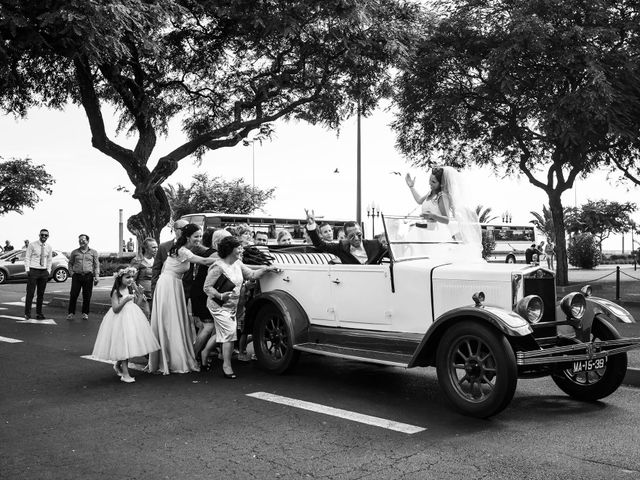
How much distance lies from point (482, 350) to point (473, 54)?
49.0 feet

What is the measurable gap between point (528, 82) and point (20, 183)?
33306mm

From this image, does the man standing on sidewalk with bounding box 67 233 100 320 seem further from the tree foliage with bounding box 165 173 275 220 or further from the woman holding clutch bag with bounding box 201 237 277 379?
the tree foliage with bounding box 165 173 275 220

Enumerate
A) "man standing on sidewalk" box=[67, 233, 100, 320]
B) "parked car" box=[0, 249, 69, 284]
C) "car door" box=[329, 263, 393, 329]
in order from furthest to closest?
"parked car" box=[0, 249, 69, 284] → "man standing on sidewalk" box=[67, 233, 100, 320] → "car door" box=[329, 263, 393, 329]

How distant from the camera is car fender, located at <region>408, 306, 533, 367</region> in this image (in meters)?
5.25

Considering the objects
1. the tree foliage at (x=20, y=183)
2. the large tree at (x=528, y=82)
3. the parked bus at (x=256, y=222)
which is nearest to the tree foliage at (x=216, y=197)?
the tree foliage at (x=20, y=183)

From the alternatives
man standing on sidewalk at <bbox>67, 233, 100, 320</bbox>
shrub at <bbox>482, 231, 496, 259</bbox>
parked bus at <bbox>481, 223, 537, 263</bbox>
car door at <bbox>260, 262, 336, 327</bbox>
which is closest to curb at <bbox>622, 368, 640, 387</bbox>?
car door at <bbox>260, 262, 336, 327</bbox>

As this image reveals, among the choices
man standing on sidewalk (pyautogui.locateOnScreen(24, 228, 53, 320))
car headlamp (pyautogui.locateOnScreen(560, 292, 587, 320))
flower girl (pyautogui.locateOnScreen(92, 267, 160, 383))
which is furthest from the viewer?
man standing on sidewalk (pyautogui.locateOnScreen(24, 228, 53, 320))

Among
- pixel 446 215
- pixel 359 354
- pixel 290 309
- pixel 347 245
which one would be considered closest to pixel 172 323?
pixel 290 309

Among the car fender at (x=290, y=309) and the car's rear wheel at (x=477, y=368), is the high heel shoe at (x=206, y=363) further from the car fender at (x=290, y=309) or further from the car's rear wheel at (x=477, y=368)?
the car's rear wheel at (x=477, y=368)

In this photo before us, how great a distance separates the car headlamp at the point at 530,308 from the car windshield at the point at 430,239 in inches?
43.0

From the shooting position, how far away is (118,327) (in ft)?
23.5

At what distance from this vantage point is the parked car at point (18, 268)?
2623cm

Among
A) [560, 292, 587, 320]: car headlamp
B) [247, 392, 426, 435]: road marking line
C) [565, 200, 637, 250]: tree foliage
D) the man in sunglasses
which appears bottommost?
[247, 392, 426, 435]: road marking line

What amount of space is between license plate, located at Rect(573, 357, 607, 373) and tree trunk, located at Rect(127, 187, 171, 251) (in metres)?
15.1
